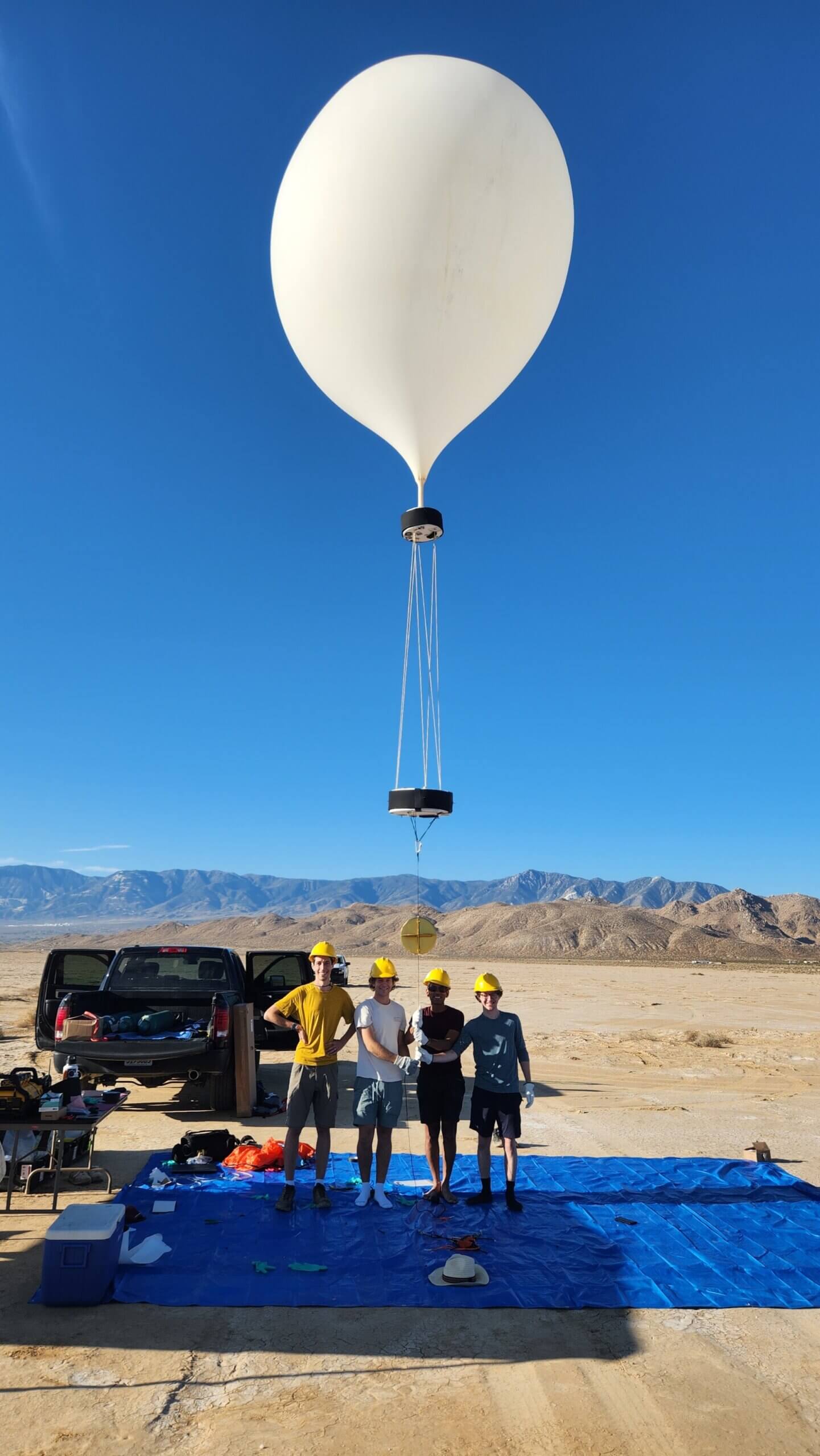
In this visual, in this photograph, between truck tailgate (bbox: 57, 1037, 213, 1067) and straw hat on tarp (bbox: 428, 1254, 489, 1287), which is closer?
straw hat on tarp (bbox: 428, 1254, 489, 1287)

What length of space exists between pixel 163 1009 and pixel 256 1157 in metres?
2.40

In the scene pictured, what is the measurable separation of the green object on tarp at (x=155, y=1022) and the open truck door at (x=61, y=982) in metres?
0.65

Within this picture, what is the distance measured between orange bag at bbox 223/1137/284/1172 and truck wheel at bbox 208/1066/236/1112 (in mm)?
1636

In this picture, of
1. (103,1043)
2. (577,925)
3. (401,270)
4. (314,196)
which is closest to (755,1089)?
(103,1043)

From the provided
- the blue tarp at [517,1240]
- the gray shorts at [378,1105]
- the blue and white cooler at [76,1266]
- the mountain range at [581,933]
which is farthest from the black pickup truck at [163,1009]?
the mountain range at [581,933]

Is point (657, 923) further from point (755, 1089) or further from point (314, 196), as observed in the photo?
point (314, 196)

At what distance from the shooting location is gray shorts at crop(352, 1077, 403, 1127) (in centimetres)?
652

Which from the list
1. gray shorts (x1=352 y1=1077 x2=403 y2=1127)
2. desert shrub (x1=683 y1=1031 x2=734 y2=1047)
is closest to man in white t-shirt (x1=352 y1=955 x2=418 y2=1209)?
gray shorts (x1=352 y1=1077 x2=403 y2=1127)

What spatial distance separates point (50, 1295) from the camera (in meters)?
4.68

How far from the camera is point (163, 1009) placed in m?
9.20

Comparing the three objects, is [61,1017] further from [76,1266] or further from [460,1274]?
[460,1274]

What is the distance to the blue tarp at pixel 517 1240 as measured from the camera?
4926 mm

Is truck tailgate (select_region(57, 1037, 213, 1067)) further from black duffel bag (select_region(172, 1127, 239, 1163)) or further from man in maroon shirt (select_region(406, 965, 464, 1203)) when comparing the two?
man in maroon shirt (select_region(406, 965, 464, 1203))

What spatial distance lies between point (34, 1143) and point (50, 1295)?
8.04 feet
